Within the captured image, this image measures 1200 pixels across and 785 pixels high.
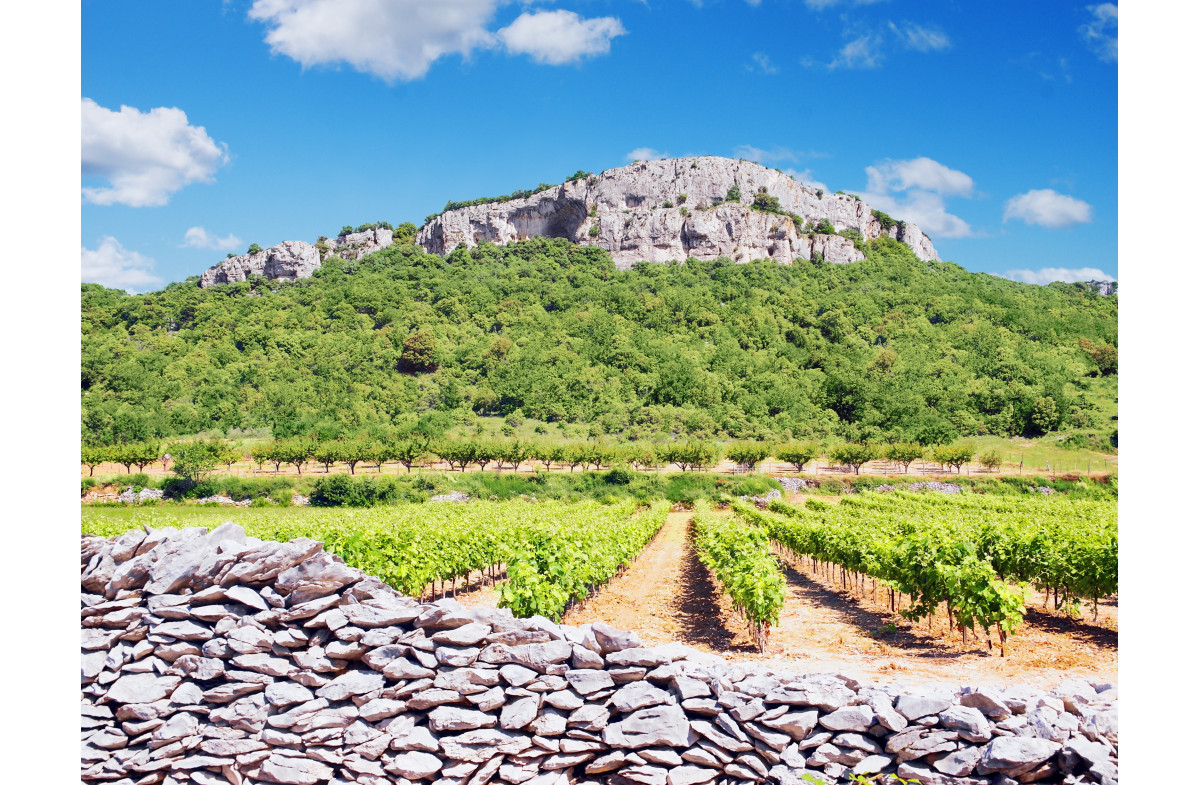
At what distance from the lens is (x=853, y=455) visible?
54.1 m

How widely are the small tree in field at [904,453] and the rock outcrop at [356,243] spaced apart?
93167 millimetres

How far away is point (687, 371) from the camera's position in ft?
238

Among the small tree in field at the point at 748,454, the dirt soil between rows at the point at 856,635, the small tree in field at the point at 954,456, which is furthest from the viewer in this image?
the small tree in field at the point at 748,454

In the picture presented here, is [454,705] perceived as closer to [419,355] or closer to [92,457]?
[92,457]

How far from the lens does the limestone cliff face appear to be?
111 meters

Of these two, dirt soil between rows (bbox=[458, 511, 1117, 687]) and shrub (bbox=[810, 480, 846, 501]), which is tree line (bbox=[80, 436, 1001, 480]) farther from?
dirt soil between rows (bbox=[458, 511, 1117, 687])

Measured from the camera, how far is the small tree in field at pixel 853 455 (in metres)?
53.9

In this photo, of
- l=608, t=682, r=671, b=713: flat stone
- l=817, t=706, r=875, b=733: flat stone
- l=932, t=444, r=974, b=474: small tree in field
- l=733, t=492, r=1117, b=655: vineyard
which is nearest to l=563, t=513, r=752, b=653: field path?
l=733, t=492, r=1117, b=655: vineyard

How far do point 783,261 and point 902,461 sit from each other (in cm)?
6118

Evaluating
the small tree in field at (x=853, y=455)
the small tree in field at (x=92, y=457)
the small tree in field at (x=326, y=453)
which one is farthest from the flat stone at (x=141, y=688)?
the small tree in field at (x=853, y=455)

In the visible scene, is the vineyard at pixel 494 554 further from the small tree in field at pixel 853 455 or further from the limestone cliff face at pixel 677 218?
the limestone cliff face at pixel 677 218

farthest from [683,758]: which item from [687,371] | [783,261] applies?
[783,261]

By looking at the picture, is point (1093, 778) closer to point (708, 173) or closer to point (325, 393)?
point (325, 393)

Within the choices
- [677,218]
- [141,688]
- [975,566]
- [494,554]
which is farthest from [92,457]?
[677,218]
